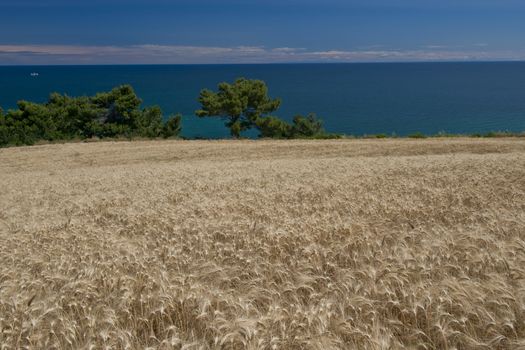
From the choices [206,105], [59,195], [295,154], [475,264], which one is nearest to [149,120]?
[206,105]

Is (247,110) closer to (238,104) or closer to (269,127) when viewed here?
(238,104)

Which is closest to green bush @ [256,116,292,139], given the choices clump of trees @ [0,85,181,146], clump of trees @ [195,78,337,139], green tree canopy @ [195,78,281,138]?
clump of trees @ [195,78,337,139]

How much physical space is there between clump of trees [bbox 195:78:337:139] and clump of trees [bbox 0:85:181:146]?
5495mm

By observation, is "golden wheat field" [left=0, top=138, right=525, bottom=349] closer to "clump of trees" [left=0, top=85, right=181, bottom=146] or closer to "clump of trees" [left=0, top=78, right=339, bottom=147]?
"clump of trees" [left=0, top=85, right=181, bottom=146]

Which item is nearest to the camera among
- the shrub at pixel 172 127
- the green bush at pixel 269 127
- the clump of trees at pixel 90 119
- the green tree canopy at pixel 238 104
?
the clump of trees at pixel 90 119

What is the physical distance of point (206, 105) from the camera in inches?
2087

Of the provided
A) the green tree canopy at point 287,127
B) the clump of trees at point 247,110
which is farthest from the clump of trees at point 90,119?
the green tree canopy at point 287,127

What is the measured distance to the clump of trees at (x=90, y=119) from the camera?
1944 inches

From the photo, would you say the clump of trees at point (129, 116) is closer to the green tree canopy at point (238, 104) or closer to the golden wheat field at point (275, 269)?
the green tree canopy at point (238, 104)

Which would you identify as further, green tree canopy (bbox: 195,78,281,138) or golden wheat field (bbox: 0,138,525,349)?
green tree canopy (bbox: 195,78,281,138)

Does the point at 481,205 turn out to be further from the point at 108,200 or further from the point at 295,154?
the point at 295,154

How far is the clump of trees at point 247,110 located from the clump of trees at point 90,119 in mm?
5495

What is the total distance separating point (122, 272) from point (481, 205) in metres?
7.92

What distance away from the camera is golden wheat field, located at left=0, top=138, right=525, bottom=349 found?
393 centimetres
